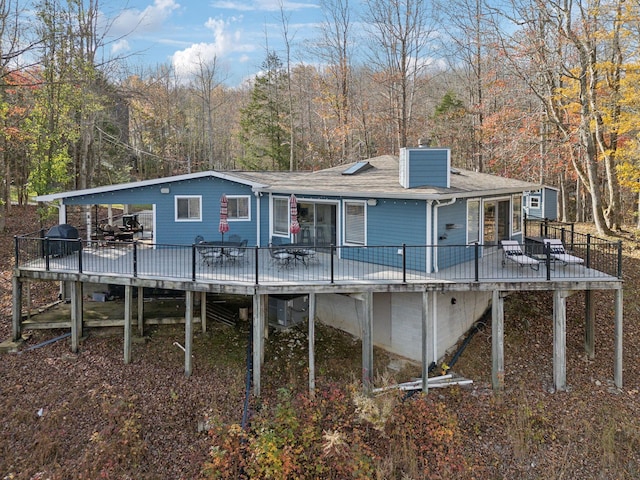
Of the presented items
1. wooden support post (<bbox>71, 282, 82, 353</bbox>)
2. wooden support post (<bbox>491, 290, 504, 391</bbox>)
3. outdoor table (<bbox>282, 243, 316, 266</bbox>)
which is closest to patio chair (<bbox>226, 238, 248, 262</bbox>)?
outdoor table (<bbox>282, 243, 316, 266</bbox>)

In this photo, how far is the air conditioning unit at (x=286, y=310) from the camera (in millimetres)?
12633

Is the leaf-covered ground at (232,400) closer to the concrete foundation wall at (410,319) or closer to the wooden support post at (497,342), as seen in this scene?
the wooden support post at (497,342)

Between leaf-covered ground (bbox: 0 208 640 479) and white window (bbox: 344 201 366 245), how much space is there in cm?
276

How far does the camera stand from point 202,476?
8.12 m

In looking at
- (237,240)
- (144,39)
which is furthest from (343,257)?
(144,39)

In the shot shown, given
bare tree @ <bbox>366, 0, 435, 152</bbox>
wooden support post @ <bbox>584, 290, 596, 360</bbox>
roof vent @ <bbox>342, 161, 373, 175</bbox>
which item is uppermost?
bare tree @ <bbox>366, 0, 435, 152</bbox>

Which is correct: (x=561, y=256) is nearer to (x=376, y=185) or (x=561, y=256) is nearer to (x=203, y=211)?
(x=376, y=185)

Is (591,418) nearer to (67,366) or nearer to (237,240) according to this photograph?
(237,240)

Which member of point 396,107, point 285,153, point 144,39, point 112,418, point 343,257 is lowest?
point 112,418

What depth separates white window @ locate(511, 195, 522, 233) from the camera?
48.7ft

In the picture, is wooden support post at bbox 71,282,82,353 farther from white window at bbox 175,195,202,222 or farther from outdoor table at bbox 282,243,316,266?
outdoor table at bbox 282,243,316,266

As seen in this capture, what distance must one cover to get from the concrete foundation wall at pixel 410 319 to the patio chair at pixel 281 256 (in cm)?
207

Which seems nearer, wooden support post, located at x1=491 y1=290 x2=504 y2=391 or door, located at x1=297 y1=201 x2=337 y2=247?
wooden support post, located at x1=491 y1=290 x2=504 y2=391

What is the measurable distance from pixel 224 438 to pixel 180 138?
31986 mm
